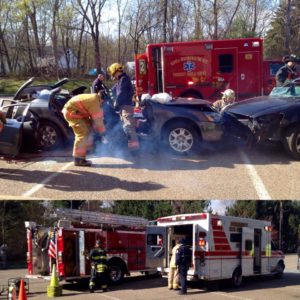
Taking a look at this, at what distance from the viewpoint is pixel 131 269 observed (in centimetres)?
1195

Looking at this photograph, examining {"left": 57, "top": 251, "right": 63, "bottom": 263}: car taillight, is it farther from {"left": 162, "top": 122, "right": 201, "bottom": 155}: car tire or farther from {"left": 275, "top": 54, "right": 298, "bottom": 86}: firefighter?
{"left": 275, "top": 54, "right": 298, "bottom": 86}: firefighter

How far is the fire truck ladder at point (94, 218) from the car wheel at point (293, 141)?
16.4 feet

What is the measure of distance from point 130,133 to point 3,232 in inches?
739

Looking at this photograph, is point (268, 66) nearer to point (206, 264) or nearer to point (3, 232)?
point (206, 264)

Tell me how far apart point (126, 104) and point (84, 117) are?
827mm

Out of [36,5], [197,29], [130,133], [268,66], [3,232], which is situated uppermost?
[36,5]

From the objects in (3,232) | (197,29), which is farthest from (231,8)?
(3,232)

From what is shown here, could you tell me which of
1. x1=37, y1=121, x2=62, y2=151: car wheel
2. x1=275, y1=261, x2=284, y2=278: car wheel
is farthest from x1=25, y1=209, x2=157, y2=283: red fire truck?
x1=275, y1=261, x2=284, y2=278: car wheel

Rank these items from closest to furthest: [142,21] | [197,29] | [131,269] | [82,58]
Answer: [131,269]
[197,29]
[142,21]
[82,58]

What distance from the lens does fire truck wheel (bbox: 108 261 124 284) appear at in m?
11.1

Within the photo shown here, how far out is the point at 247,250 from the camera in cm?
1106

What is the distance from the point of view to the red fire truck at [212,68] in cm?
1490

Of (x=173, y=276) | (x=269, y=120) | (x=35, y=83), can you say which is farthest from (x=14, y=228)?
(x=269, y=120)

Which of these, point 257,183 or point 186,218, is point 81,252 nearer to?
point 186,218
